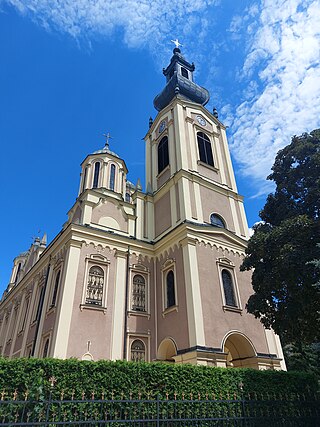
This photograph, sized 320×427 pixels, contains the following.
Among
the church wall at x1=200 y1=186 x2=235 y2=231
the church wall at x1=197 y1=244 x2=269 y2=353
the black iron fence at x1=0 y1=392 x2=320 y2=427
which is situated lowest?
the black iron fence at x1=0 y1=392 x2=320 y2=427

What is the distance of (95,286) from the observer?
1694 centimetres

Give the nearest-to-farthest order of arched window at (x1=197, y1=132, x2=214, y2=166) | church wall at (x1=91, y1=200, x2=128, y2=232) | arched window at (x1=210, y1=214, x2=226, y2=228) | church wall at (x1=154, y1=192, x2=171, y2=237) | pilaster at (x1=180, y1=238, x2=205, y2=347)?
pilaster at (x1=180, y1=238, x2=205, y2=347), church wall at (x1=91, y1=200, x2=128, y2=232), arched window at (x1=210, y1=214, x2=226, y2=228), church wall at (x1=154, y1=192, x2=171, y2=237), arched window at (x1=197, y1=132, x2=214, y2=166)

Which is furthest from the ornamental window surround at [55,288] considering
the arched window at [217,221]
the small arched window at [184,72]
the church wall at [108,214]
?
the small arched window at [184,72]

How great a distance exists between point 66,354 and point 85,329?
1418 mm

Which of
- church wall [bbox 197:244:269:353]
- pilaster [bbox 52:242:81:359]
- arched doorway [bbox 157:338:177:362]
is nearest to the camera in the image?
pilaster [bbox 52:242:81:359]

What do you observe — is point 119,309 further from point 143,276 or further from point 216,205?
point 216,205

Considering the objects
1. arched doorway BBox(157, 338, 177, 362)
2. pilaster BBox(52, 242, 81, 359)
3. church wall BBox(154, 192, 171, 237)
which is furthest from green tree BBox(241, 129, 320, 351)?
pilaster BBox(52, 242, 81, 359)

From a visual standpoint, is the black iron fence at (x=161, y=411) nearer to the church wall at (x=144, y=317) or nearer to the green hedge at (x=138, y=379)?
the green hedge at (x=138, y=379)

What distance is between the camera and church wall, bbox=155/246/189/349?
1526 centimetres

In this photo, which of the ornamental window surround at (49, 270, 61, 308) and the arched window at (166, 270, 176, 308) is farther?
the ornamental window surround at (49, 270, 61, 308)

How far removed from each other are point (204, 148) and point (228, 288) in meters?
11.1

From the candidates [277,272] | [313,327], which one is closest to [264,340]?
[313,327]

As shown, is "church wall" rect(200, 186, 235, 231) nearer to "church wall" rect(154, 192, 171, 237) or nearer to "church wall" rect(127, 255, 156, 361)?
"church wall" rect(154, 192, 171, 237)

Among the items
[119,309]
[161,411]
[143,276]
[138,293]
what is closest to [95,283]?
[119,309]
